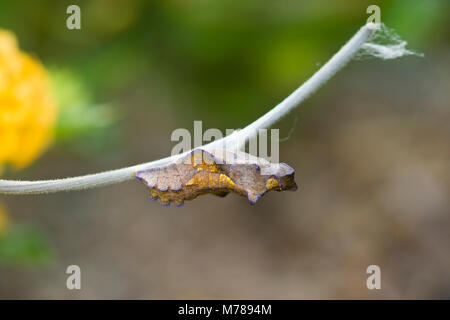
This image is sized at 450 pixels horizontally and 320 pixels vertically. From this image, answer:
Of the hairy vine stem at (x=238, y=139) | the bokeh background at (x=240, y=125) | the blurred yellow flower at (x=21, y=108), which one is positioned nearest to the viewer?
the hairy vine stem at (x=238, y=139)

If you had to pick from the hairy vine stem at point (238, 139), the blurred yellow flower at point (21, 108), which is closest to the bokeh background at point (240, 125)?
the blurred yellow flower at point (21, 108)

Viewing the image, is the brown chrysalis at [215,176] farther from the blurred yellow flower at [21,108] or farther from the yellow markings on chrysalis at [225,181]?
the blurred yellow flower at [21,108]

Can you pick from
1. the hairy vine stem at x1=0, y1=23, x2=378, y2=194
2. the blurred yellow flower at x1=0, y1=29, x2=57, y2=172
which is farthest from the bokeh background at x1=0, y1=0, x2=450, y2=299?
the hairy vine stem at x1=0, y1=23, x2=378, y2=194

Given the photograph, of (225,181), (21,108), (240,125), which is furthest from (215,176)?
(240,125)

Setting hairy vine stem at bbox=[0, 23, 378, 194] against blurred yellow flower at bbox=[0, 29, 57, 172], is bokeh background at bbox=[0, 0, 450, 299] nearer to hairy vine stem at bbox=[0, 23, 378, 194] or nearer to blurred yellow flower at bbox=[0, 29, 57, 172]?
blurred yellow flower at bbox=[0, 29, 57, 172]

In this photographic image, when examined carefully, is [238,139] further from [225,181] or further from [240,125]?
[240,125]

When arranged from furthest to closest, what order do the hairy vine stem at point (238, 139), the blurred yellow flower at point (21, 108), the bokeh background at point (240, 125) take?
the bokeh background at point (240, 125) → the blurred yellow flower at point (21, 108) → the hairy vine stem at point (238, 139)

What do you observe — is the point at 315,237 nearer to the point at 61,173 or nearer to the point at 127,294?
the point at 127,294
